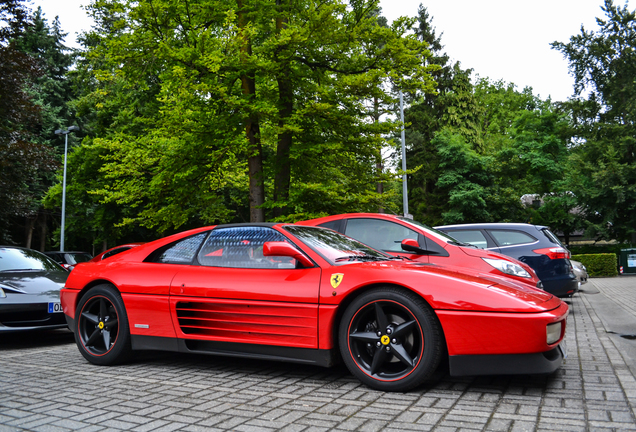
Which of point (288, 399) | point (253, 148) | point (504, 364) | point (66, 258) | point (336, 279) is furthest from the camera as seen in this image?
point (66, 258)

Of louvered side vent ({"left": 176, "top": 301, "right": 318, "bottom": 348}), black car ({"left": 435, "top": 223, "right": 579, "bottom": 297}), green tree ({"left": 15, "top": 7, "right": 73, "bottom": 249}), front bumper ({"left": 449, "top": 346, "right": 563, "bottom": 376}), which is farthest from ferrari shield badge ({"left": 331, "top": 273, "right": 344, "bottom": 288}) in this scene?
green tree ({"left": 15, "top": 7, "right": 73, "bottom": 249})

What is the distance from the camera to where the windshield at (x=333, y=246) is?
4.30 metres

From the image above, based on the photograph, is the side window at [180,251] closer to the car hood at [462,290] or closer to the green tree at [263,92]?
the car hood at [462,290]

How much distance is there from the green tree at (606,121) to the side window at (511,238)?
84.6 feet

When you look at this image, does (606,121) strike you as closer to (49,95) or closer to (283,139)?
(283,139)

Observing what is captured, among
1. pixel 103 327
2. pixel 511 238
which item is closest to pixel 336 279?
pixel 103 327

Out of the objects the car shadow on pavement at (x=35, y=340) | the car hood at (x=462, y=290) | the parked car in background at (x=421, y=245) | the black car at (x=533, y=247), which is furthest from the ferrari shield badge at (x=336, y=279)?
the black car at (x=533, y=247)

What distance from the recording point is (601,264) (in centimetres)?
2331

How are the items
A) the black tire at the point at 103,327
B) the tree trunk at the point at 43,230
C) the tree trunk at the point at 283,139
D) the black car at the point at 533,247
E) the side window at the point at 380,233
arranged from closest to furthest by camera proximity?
the black tire at the point at 103,327, the side window at the point at 380,233, the black car at the point at 533,247, the tree trunk at the point at 283,139, the tree trunk at the point at 43,230

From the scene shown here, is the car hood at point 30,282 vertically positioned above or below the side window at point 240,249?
below

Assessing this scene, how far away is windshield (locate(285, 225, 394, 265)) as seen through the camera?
14.1ft

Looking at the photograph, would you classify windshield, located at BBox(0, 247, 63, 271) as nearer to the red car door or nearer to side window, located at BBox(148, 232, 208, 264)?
side window, located at BBox(148, 232, 208, 264)

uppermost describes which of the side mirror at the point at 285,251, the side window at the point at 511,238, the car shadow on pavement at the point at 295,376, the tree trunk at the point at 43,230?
the tree trunk at the point at 43,230

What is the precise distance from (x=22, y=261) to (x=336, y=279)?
231 inches
